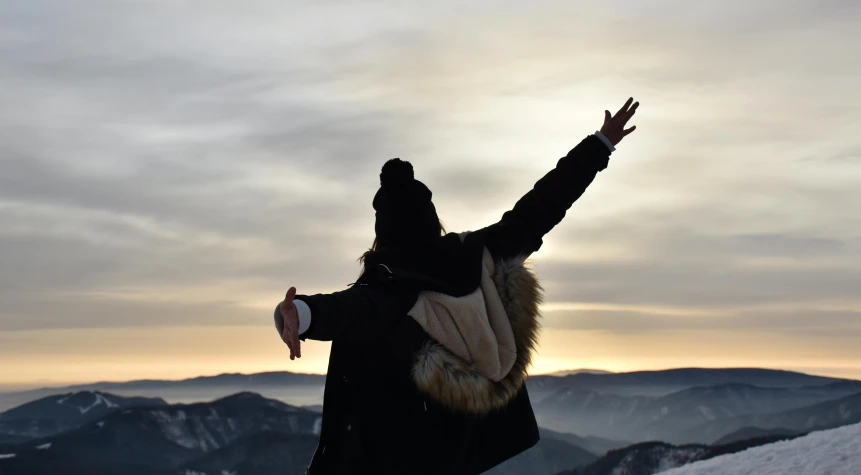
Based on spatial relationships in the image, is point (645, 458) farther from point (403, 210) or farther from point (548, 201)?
point (403, 210)

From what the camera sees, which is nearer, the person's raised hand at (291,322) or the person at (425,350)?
the person's raised hand at (291,322)

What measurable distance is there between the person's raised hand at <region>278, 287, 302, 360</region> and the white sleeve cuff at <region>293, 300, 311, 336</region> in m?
0.02

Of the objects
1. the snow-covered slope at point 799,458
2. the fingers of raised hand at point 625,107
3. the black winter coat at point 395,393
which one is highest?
the fingers of raised hand at point 625,107

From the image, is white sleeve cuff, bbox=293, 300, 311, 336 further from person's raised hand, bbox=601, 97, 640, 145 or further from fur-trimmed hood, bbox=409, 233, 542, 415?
person's raised hand, bbox=601, 97, 640, 145

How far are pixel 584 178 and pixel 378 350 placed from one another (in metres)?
1.83

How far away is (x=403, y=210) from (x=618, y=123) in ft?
5.90

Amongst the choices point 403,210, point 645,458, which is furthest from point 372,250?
point 645,458

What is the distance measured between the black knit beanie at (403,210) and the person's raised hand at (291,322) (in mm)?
1170

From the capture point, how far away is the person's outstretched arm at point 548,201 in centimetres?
587

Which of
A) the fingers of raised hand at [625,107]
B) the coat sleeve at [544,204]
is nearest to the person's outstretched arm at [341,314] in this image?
the coat sleeve at [544,204]

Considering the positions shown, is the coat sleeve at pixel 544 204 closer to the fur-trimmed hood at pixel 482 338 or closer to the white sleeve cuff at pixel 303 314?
the fur-trimmed hood at pixel 482 338

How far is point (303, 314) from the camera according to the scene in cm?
459

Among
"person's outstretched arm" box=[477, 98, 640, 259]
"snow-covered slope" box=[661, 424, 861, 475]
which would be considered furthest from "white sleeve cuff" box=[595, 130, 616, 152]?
"snow-covered slope" box=[661, 424, 861, 475]

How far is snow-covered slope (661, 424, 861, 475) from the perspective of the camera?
462 inches
